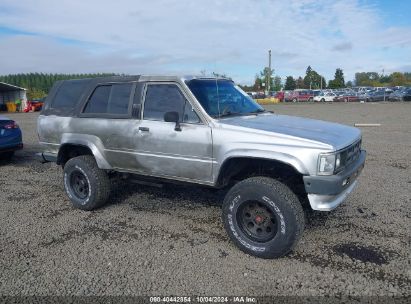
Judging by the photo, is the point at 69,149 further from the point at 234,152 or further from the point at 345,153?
the point at 345,153

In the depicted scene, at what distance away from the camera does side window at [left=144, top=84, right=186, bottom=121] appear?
4547mm

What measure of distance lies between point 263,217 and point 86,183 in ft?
9.52

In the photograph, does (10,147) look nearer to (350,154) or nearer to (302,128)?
(302,128)

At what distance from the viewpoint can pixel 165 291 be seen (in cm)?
334

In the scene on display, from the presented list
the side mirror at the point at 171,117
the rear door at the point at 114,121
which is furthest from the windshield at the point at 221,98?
the rear door at the point at 114,121

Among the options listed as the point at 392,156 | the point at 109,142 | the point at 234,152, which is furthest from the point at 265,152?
the point at 392,156

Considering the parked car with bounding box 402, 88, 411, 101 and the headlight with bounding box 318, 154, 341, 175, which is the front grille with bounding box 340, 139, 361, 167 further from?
the parked car with bounding box 402, 88, 411, 101

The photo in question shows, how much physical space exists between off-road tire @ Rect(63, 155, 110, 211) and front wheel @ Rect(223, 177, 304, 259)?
214 centimetres

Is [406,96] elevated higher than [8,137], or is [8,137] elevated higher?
[8,137]

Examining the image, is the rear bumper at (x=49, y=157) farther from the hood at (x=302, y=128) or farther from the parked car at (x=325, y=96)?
the parked car at (x=325, y=96)

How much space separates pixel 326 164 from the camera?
362 cm

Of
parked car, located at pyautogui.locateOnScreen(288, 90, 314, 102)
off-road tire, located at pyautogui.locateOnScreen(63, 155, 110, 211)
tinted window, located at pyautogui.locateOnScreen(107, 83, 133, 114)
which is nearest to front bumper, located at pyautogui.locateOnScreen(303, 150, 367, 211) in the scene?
tinted window, located at pyautogui.locateOnScreen(107, 83, 133, 114)

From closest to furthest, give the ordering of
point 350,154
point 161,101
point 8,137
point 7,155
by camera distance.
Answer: point 350,154, point 161,101, point 8,137, point 7,155

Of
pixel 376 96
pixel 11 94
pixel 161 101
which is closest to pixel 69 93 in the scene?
pixel 161 101
